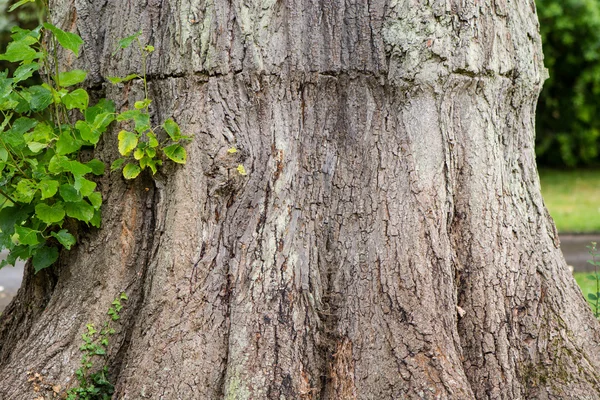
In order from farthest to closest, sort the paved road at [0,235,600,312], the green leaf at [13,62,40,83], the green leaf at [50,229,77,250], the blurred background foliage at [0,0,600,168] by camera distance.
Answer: the blurred background foliage at [0,0,600,168] < the paved road at [0,235,600,312] < the green leaf at [50,229,77,250] < the green leaf at [13,62,40,83]

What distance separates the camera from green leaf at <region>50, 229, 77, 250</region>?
3.30 meters

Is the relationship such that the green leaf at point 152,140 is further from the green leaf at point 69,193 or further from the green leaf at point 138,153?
the green leaf at point 69,193

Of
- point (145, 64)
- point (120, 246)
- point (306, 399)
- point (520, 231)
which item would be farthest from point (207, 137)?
point (520, 231)

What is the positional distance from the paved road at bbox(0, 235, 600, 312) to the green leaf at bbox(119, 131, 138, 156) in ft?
13.1

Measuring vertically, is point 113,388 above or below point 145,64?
below

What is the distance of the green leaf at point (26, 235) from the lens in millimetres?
3250

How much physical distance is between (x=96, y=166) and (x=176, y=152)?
474 mm

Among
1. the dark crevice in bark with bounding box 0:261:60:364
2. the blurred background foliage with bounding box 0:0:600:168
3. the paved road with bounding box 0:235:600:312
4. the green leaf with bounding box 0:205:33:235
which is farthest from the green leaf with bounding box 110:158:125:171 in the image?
the blurred background foliage with bounding box 0:0:600:168

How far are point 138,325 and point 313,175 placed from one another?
1.00 m

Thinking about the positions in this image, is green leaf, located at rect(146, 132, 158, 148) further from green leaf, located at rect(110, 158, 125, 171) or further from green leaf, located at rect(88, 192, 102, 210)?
green leaf, located at rect(88, 192, 102, 210)

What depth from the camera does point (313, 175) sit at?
3.20m

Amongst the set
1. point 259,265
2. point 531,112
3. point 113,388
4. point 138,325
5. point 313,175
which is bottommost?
point 113,388

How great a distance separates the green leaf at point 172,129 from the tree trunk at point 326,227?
7cm

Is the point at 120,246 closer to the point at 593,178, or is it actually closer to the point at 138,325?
the point at 138,325
